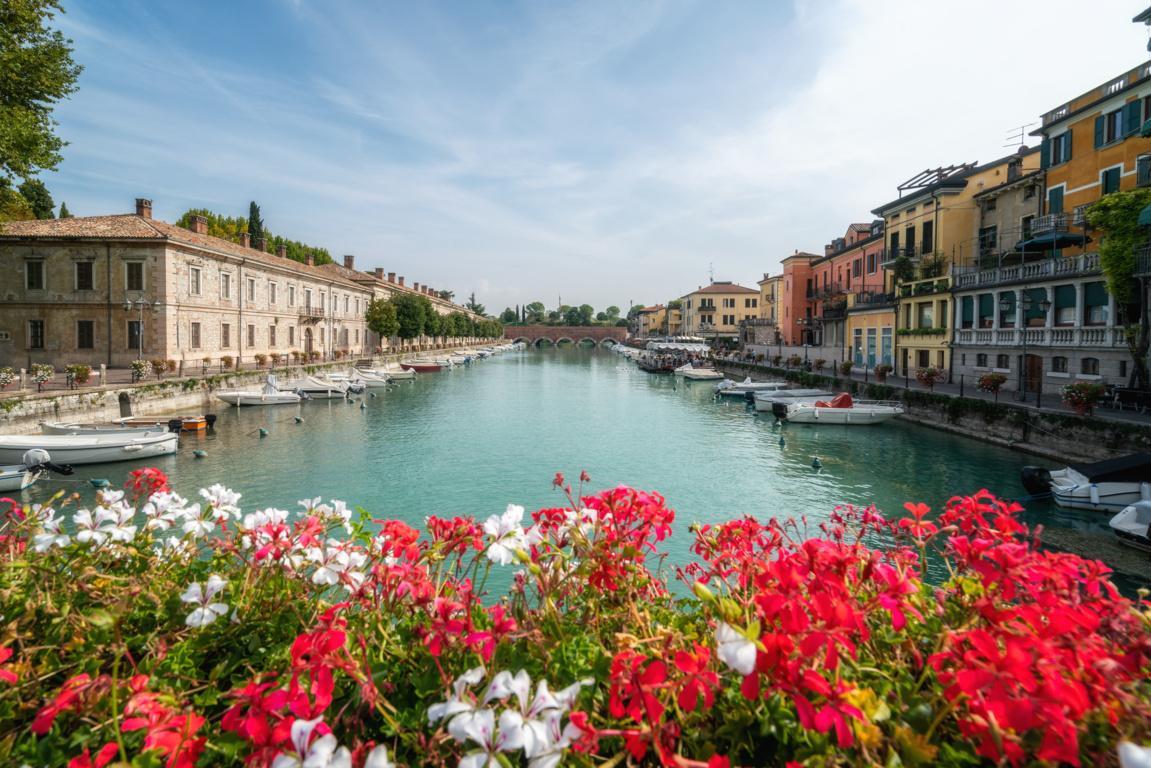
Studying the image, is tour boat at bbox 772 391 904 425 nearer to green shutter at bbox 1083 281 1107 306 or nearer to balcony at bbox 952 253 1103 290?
balcony at bbox 952 253 1103 290

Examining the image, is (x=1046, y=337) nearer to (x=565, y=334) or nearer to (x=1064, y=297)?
(x=1064, y=297)

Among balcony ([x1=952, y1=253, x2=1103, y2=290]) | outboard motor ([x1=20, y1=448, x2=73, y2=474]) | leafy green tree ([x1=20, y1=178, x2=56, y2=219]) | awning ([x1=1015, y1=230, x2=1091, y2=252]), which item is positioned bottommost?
outboard motor ([x1=20, y1=448, x2=73, y2=474])

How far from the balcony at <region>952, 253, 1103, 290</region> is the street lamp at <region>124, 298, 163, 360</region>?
43.9m

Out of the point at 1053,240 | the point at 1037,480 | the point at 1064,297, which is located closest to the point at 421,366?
the point at 1053,240

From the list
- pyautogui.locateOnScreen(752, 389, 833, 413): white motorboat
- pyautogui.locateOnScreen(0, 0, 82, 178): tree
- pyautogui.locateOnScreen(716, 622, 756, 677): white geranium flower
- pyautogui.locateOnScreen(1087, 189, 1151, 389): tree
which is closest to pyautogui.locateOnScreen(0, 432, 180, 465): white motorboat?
→ pyautogui.locateOnScreen(0, 0, 82, 178): tree

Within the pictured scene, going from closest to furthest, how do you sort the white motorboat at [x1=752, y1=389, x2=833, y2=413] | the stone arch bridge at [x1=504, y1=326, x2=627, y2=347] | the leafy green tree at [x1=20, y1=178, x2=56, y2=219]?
the white motorboat at [x1=752, y1=389, x2=833, y2=413], the leafy green tree at [x1=20, y1=178, x2=56, y2=219], the stone arch bridge at [x1=504, y1=326, x2=627, y2=347]

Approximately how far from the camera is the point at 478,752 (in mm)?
1647

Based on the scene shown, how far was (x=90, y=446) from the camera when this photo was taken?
1680 centimetres

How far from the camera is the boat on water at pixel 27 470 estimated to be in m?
14.0

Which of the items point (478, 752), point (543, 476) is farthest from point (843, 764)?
point (543, 476)

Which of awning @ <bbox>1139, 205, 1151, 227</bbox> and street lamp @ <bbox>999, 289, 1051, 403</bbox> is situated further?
street lamp @ <bbox>999, 289, 1051, 403</bbox>

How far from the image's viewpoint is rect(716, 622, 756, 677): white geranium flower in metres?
1.56

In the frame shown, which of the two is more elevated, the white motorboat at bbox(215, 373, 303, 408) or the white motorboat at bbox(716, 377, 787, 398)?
the white motorboat at bbox(716, 377, 787, 398)

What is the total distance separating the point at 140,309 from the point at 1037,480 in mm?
40081
